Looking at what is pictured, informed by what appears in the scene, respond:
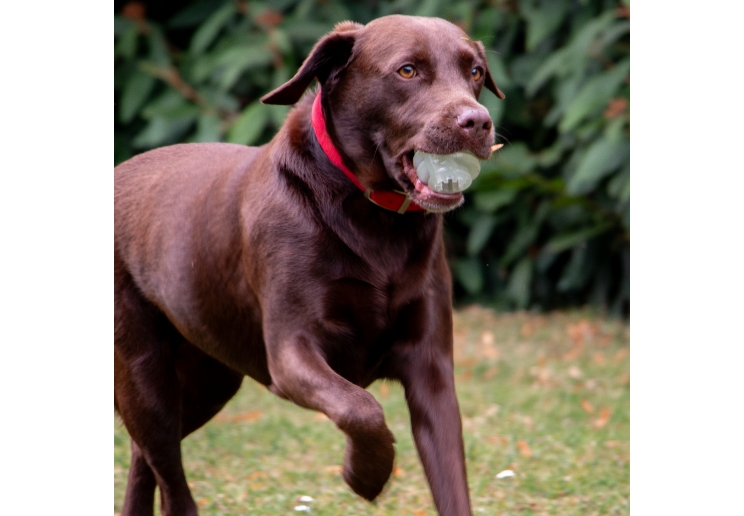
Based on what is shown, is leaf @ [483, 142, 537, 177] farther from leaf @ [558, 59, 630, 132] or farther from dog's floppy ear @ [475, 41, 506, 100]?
dog's floppy ear @ [475, 41, 506, 100]

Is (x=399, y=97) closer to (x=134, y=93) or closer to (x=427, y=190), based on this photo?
(x=427, y=190)

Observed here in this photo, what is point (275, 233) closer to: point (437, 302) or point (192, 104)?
point (437, 302)

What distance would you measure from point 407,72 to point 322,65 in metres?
0.33

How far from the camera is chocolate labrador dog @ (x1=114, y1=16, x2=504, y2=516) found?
11.4ft

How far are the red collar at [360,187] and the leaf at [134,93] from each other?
6.30 m

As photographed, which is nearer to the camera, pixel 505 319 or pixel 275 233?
pixel 275 233

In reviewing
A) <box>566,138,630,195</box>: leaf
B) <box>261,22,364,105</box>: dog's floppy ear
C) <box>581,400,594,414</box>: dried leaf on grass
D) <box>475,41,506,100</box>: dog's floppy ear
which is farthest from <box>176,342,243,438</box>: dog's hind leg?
<box>566,138,630,195</box>: leaf

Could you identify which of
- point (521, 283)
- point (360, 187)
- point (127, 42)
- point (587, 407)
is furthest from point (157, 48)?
point (360, 187)

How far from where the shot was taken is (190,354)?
4.66 meters

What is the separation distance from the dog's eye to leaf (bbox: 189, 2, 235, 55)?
265 inches

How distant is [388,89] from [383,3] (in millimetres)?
6769

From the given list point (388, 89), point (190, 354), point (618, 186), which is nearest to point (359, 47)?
point (388, 89)

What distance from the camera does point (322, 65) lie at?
3711mm

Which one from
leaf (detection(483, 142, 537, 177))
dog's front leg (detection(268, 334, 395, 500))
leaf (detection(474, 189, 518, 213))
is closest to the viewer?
dog's front leg (detection(268, 334, 395, 500))
